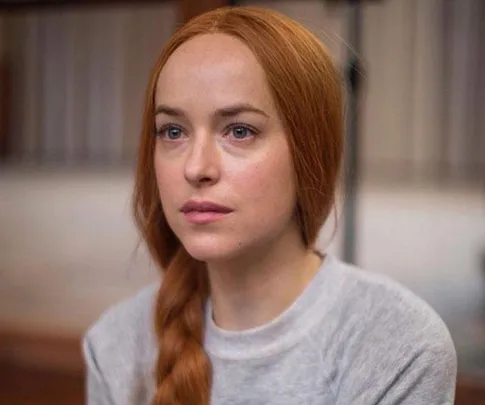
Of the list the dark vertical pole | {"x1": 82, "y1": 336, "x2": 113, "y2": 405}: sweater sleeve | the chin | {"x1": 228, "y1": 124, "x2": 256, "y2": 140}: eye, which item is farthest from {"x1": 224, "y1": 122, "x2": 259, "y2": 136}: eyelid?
the dark vertical pole

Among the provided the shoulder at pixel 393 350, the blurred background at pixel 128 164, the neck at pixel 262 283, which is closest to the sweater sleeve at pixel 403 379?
the shoulder at pixel 393 350

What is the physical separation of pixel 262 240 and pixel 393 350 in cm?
18

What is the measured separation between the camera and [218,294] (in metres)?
0.90

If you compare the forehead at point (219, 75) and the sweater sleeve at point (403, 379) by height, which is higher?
the forehead at point (219, 75)

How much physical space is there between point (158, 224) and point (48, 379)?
137cm

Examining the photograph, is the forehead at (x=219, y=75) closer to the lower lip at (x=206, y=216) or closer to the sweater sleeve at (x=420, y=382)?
the lower lip at (x=206, y=216)

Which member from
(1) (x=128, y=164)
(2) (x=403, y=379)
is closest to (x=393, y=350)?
(2) (x=403, y=379)

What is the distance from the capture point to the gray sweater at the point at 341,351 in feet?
2.61

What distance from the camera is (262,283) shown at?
88cm

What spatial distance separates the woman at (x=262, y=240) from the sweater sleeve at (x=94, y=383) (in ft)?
0.12

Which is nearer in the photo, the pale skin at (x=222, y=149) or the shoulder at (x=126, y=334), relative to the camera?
the pale skin at (x=222, y=149)

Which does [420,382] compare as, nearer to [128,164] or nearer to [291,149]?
[291,149]

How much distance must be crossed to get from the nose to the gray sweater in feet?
0.60

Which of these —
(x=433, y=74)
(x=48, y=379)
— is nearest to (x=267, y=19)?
(x=48, y=379)
